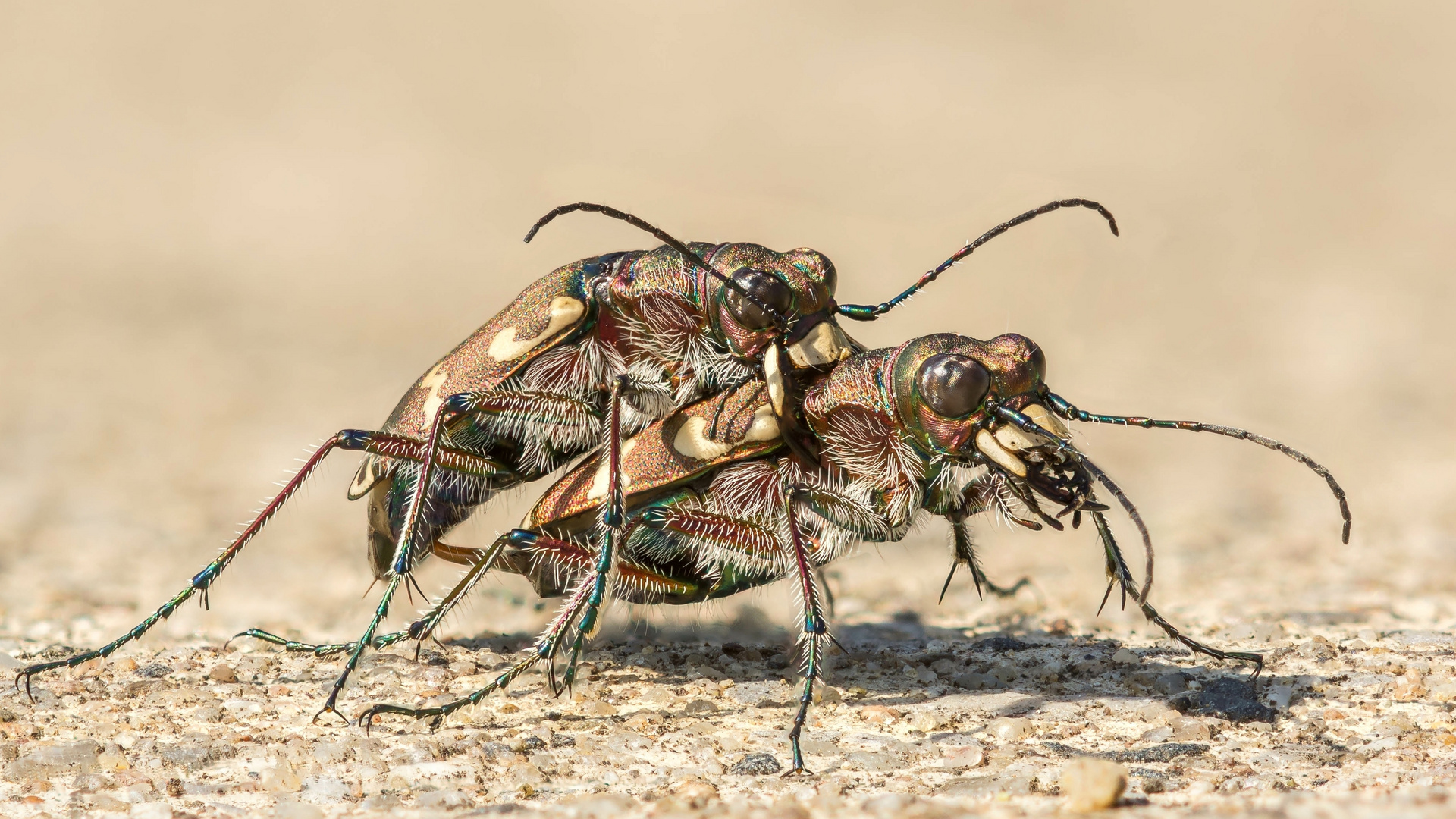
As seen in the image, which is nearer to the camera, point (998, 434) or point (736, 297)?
point (998, 434)

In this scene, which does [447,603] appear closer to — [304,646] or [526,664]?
[526,664]

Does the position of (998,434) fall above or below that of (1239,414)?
below

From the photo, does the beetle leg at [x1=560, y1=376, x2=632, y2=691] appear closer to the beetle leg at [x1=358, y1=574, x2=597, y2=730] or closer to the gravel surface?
the beetle leg at [x1=358, y1=574, x2=597, y2=730]

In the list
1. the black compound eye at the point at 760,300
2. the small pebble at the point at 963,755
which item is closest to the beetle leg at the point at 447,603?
the black compound eye at the point at 760,300

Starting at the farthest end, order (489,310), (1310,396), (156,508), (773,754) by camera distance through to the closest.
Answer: (489,310) → (1310,396) → (156,508) → (773,754)

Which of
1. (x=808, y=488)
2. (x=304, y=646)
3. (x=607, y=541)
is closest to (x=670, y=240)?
(x=808, y=488)

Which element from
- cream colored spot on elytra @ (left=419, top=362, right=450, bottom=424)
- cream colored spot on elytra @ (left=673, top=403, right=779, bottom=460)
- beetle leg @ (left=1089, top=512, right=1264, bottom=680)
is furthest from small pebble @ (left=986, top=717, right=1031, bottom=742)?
cream colored spot on elytra @ (left=419, top=362, right=450, bottom=424)

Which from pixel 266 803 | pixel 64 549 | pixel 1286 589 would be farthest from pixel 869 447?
pixel 64 549

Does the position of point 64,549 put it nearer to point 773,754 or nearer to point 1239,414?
point 773,754
